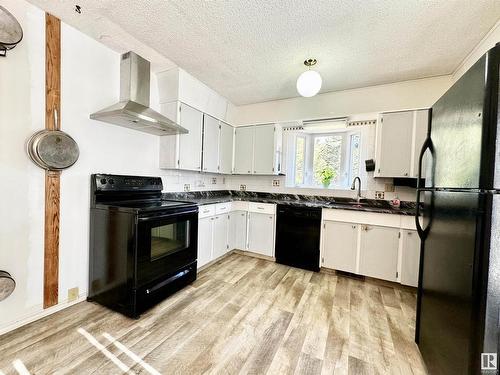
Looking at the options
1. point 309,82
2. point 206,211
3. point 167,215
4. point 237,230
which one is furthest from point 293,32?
point 237,230

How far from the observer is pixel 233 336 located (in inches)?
66.1

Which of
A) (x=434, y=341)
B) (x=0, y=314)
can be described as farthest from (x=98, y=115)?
(x=434, y=341)

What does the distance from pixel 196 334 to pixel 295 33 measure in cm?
270

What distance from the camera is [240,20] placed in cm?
183

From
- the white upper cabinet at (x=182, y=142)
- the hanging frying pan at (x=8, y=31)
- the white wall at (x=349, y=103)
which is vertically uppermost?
the white wall at (x=349, y=103)

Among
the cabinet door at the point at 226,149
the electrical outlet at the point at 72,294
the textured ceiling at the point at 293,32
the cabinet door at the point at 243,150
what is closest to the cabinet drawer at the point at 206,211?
the cabinet door at the point at 226,149

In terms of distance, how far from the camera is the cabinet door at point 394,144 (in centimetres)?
265

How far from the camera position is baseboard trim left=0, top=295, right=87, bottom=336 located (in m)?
1.61

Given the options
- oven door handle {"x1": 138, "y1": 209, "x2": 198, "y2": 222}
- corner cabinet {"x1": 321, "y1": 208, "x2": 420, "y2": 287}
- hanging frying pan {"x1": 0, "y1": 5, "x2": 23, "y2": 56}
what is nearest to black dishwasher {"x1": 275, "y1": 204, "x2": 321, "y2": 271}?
corner cabinet {"x1": 321, "y1": 208, "x2": 420, "y2": 287}

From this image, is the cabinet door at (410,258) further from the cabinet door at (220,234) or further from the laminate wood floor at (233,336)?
the cabinet door at (220,234)

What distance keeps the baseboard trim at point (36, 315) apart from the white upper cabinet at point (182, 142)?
1649 millimetres

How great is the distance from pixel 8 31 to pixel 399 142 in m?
3.77

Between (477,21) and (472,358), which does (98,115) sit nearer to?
(472,358)

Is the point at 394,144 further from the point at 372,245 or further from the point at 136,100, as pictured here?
the point at 136,100
